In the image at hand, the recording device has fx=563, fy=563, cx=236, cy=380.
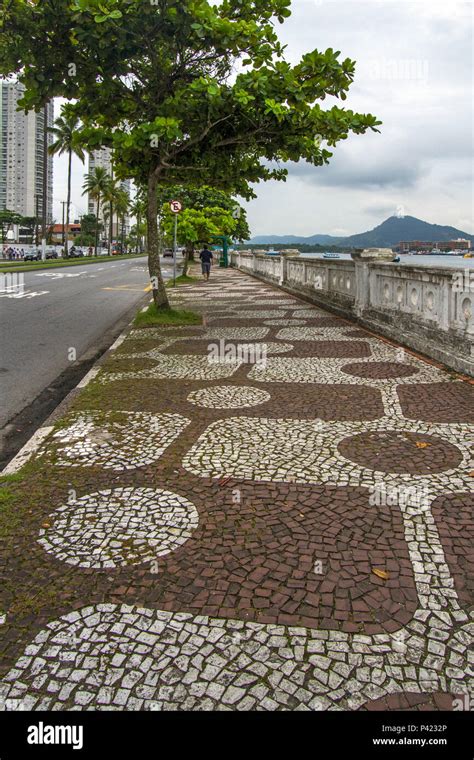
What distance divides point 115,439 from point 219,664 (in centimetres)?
280

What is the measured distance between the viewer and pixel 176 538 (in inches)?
125

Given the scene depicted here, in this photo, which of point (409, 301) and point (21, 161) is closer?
point (409, 301)

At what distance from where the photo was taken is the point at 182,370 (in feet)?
24.9

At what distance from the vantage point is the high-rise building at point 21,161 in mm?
96769

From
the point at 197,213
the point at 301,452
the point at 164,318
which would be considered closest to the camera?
the point at 301,452

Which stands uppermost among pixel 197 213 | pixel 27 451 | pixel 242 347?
pixel 197 213

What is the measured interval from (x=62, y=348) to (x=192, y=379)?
149 inches

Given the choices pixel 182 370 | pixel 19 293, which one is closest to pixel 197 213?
pixel 19 293

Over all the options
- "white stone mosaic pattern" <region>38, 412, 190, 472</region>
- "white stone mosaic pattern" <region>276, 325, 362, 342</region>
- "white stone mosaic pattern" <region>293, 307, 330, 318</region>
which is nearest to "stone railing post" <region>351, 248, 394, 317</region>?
"white stone mosaic pattern" <region>276, 325, 362, 342</region>

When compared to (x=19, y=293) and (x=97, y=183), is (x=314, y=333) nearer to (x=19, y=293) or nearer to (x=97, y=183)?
(x=19, y=293)

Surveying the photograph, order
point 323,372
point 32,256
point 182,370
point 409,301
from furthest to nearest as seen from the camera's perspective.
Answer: point 32,256 → point 409,301 → point 182,370 → point 323,372

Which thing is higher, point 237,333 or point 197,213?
point 197,213
